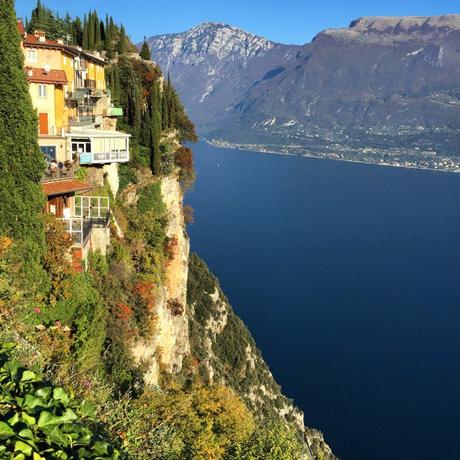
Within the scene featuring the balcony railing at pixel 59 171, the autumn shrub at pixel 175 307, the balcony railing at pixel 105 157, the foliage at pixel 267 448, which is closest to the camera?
the foliage at pixel 267 448

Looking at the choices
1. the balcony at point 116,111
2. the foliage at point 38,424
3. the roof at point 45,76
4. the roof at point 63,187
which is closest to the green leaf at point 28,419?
the foliage at point 38,424

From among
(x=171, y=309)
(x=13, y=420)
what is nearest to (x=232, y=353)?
(x=171, y=309)

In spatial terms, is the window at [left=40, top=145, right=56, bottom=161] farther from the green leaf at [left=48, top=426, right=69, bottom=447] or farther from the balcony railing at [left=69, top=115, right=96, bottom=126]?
the green leaf at [left=48, top=426, right=69, bottom=447]

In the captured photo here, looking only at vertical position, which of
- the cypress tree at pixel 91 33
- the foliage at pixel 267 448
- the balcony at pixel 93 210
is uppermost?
the cypress tree at pixel 91 33

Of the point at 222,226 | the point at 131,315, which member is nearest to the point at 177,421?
the point at 131,315

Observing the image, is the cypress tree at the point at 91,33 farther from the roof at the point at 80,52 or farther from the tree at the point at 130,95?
the roof at the point at 80,52

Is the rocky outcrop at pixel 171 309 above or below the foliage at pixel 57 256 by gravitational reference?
below

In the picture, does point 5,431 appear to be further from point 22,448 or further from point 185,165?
point 185,165

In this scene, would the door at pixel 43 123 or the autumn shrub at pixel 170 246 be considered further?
the autumn shrub at pixel 170 246
